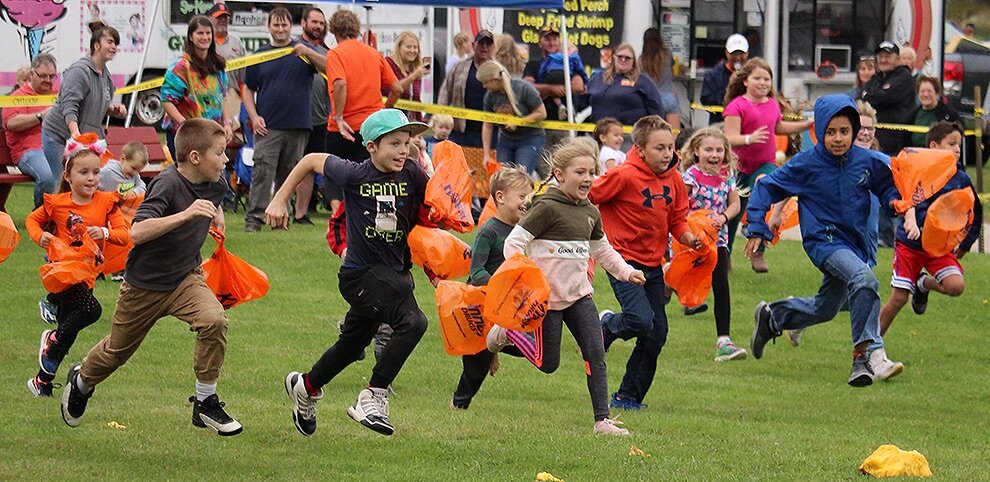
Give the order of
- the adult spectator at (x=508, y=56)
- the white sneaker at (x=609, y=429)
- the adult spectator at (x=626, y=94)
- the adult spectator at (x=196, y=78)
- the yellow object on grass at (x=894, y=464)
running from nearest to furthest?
1. the yellow object on grass at (x=894, y=464)
2. the white sneaker at (x=609, y=429)
3. the adult spectator at (x=196, y=78)
4. the adult spectator at (x=626, y=94)
5. the adult spectator at (x=508, y=56)

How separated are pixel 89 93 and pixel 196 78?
37.0 inches

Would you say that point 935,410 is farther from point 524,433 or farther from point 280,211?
point 280,211

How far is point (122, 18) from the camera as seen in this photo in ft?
83.0

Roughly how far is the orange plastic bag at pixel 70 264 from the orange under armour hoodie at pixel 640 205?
290 cm

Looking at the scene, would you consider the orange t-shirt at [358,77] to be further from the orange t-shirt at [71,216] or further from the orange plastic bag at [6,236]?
the orange plastic bag at [6,236]

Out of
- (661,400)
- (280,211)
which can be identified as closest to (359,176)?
(280,211)

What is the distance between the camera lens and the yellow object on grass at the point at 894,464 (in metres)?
7.04

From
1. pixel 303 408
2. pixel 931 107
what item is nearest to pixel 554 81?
pixel 931 107

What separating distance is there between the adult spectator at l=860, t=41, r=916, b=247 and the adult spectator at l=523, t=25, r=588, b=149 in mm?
3767

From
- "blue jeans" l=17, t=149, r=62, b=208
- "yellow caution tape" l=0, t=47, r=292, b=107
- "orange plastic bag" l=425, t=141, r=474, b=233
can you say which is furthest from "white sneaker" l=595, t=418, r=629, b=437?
"yellow caution tape" l=0, t=47, r=292, b=107

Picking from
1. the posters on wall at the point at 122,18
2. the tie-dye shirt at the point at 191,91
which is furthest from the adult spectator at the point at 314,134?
the posters on wall at the point at 122,18

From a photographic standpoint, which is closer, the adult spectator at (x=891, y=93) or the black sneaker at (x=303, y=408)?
the black sneaker at (x=303, y=408)

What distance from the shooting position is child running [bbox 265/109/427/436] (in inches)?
295

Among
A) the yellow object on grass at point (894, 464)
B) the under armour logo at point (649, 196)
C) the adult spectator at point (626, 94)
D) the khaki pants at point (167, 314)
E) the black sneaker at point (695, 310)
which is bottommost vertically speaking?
the black sneaker at point (695, 310)
